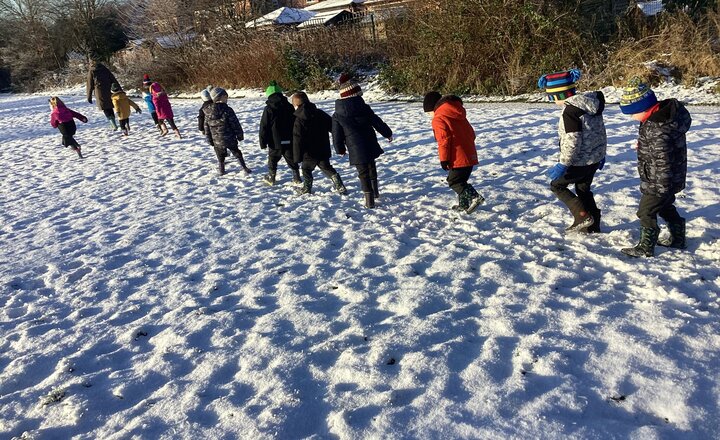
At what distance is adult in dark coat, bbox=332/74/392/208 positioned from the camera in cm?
574

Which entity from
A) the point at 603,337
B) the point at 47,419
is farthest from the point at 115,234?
the point at 603,337

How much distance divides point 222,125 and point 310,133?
2.13m

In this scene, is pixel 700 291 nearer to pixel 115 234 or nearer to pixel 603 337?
pixel 603 337

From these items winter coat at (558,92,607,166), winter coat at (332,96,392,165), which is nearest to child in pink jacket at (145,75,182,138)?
winter coat at (332,96,392,165)

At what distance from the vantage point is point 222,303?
404 centimetres

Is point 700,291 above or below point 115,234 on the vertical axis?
below

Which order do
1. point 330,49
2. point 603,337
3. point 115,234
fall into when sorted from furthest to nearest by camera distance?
point 330,49
point 115,234
point 603,337

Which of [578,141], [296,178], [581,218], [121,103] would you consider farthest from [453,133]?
[121,103]

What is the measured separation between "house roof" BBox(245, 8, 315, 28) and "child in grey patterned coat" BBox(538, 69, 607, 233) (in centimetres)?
2385

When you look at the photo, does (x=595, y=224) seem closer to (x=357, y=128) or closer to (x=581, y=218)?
(x=581, y=218)

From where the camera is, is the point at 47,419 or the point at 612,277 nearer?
the point at 47,419

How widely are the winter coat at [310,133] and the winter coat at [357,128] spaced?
0.47 meters

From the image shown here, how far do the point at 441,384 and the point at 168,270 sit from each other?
3147 millimetres

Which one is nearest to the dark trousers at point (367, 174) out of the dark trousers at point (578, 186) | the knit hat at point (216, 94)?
the dark trousers at point (578, 186)
